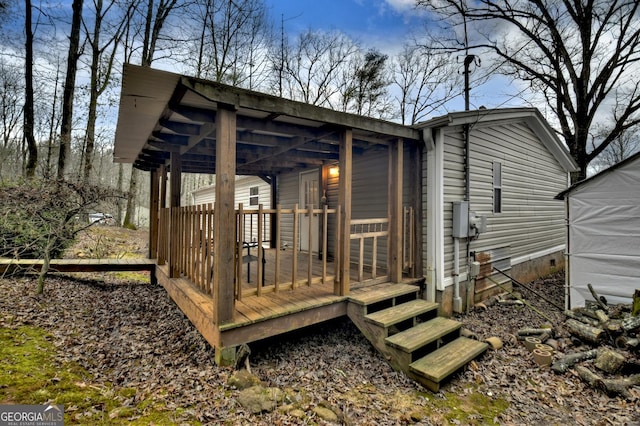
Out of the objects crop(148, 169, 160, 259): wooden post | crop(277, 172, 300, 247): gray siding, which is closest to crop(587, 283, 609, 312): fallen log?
crop(277, 172, 300, 247): gray siding

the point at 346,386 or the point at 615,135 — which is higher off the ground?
the point at 615,135

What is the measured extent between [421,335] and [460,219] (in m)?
2.42

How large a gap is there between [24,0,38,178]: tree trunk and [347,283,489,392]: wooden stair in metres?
10.1

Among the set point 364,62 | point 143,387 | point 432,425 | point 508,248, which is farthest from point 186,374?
point 364,62

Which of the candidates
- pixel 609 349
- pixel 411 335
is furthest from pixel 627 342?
pixel 411 335

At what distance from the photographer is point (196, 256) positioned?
4.02m

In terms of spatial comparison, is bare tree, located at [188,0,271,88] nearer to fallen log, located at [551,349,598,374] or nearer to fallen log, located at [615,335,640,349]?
fallen log, located at [551,349,598,374]

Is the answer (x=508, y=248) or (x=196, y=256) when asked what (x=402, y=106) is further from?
(x=196, y=256)

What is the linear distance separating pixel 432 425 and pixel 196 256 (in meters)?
3.26

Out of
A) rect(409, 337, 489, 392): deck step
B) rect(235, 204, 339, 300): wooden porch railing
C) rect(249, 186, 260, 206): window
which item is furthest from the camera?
rect(249, 186, 260, 206): window

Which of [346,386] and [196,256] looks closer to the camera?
[346,386]

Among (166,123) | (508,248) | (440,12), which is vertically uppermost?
(440,12)

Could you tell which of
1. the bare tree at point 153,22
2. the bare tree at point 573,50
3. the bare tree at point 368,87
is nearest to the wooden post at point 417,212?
the bare tree at point 573,50

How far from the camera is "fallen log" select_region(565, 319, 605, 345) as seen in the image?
3961mm
